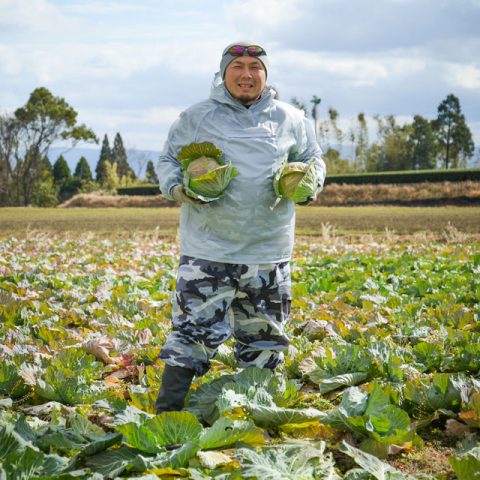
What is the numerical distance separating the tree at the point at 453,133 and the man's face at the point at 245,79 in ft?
178

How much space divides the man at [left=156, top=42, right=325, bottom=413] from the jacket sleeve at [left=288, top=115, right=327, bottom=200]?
11 cm

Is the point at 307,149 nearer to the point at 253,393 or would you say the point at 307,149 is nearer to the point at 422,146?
the point at 253,393

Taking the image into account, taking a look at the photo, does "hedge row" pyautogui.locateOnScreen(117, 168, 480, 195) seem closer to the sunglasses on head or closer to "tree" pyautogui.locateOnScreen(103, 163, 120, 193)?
"tree" pyautogui.locateOnScreen(103, 163, 120, 193)

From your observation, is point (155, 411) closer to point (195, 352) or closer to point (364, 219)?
point (195, 352)

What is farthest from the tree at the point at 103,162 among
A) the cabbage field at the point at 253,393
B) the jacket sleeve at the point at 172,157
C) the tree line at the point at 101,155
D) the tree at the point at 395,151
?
the jacket sleeve at the point at 172,157

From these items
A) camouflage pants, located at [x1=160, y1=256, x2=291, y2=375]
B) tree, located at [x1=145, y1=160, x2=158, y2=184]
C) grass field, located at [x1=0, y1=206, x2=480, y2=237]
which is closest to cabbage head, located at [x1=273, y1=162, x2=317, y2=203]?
camouflage pants, located at [x1=160, y1=256, x2=291, y2=375]

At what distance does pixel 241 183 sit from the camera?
126 inches

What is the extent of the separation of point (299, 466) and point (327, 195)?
29434mm

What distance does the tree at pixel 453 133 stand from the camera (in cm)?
5606

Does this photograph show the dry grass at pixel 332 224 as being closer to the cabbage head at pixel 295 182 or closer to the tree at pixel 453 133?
the cabbage head at pixel 295 182


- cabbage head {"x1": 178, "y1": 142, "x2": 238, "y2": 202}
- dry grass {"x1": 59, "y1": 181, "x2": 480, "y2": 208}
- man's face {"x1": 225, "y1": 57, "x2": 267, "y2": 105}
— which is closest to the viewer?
cabbage head {"x1": 178, "y1": 142, "x2": 238, "y2": 202}

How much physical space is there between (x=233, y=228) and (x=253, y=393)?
0.78 meters

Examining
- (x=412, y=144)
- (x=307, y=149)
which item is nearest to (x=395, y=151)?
(x=412, y=144)

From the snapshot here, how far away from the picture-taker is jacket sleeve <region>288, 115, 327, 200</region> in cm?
348
